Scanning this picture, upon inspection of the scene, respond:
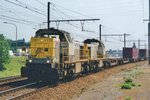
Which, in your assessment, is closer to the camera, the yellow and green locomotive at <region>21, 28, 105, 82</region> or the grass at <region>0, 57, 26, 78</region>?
the yellow and green locomotive at <region>21, 28, 105, 82</region>

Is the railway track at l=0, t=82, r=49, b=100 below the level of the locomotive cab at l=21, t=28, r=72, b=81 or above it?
below

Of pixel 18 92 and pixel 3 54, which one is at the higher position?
pixel 3 54

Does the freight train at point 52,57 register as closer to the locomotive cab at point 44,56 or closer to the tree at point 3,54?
the locomotive cab at point 44,56

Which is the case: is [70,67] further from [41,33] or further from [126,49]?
[126,49]

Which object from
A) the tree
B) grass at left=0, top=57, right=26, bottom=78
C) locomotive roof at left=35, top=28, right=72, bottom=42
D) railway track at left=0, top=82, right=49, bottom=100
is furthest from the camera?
the tree

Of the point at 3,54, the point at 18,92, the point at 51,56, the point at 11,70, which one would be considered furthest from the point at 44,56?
the point at 3,54

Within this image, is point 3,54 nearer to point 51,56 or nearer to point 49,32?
point 49,32

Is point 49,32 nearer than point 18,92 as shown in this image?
No

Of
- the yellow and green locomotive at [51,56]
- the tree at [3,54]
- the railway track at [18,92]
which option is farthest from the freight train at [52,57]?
the tree at [3,54]

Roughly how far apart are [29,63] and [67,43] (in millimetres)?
3364

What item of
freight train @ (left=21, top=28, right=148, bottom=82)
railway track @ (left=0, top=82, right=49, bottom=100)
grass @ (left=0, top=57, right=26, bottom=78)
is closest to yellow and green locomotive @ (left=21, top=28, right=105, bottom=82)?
freight train @ (left=21, top=28, right=148, bottom=82)

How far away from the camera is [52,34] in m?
24.6

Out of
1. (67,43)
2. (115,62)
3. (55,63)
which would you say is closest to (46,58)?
(55,63)

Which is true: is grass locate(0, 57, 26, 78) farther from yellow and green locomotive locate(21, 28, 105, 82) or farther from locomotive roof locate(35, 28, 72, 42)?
locomotive roof locate(35, 28, 72, 42)
